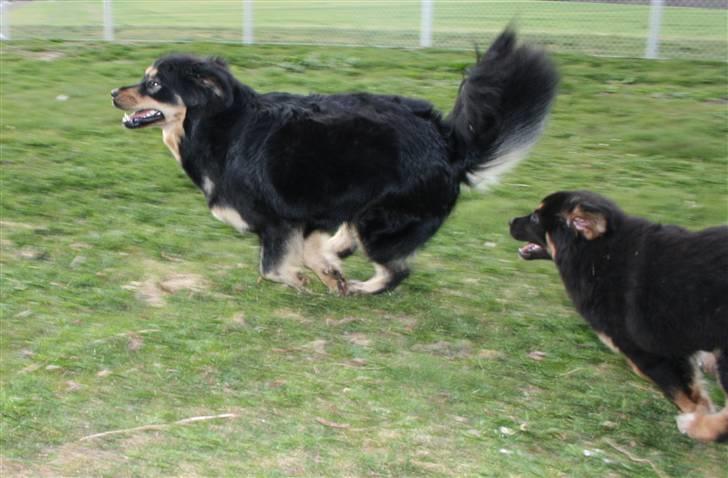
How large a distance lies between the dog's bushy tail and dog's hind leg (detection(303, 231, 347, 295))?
3.40ft

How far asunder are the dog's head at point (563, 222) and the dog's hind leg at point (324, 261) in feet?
3.98

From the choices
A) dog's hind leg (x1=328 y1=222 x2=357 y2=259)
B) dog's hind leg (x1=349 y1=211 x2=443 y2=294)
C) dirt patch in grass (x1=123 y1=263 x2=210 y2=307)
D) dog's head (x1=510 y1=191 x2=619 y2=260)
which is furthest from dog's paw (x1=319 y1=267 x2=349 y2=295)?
dog's head (x1=510 y1=191 x2=619 y2=260)

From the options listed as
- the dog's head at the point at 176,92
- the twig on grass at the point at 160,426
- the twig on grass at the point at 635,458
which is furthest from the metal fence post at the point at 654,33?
the twig on grass at the point at 160,426

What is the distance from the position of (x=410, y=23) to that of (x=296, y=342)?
9.50 metres

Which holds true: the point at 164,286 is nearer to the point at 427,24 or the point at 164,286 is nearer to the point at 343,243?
the point at 343,243

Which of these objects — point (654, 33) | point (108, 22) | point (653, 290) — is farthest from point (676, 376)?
point (108, 22)

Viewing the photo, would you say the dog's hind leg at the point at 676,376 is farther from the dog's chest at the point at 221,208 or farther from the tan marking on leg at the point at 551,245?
the dog's chest at the point at 221,208

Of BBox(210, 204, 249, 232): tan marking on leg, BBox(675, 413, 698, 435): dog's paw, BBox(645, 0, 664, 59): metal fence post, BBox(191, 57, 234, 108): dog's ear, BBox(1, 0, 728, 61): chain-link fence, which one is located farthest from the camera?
BBox(1, 0, 728, 61): chain-link fence

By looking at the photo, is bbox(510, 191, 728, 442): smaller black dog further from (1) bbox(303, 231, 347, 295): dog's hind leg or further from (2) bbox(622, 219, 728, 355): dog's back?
(1) bbox(303, 231, 347, 295): dog's hind leg

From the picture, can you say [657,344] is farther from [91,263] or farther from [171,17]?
[171,17]

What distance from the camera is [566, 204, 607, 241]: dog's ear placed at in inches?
183

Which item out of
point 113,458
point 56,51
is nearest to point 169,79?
point 113,458

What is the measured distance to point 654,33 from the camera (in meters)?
12.8

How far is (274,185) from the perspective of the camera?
5.68 meters
